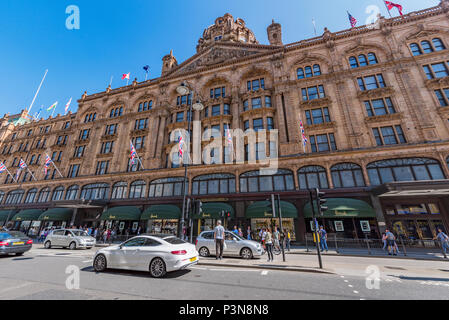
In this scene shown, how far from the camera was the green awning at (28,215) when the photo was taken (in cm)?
2672

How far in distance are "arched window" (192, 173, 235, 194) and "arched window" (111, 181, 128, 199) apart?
986 cm

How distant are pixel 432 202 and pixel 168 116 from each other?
31881 mm

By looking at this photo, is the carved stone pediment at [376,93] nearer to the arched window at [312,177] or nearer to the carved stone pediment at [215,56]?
the arched window at [312,177]

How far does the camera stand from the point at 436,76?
2038 centimetres

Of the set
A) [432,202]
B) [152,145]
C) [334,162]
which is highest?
[152,145]

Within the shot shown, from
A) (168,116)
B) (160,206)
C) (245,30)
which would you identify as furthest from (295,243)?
(245,30)

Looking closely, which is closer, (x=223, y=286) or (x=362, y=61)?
(x=223, y=286)

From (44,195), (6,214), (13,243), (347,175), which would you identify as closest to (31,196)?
(44,195)

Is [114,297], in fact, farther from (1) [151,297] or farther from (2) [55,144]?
(2) [55,144]

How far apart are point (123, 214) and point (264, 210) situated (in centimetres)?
1643

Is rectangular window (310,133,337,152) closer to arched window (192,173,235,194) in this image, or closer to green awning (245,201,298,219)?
green awning (245,201,298,219)

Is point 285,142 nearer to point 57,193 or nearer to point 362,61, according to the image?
point 362,61

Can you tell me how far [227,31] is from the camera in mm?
34750

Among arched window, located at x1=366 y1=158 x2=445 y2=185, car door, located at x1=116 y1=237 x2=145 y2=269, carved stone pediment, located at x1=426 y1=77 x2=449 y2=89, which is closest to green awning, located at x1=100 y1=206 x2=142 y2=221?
car door, located at x1=116 y1=237 x2=145 y2=269
